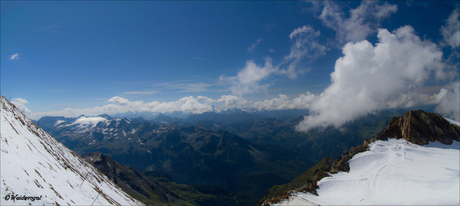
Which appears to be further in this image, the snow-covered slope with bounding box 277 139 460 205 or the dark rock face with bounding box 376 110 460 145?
the dark rock face with bounding box 376 110 460 145

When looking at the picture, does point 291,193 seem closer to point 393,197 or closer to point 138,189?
point 393,197

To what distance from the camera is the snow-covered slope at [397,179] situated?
36228 mm

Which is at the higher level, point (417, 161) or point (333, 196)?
point (417, 161)

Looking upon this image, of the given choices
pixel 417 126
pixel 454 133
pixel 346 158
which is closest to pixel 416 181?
pixel 346 158

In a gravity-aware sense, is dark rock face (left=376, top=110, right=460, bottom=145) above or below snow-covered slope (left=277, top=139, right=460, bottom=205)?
above

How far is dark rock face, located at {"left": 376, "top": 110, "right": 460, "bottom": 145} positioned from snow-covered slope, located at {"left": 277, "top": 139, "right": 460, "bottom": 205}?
8.79ft

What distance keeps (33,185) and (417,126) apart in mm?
108331

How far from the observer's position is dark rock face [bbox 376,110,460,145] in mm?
59550

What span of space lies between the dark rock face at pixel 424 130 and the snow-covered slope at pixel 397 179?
2678mm

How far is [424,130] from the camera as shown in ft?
201

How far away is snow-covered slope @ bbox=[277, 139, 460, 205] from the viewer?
36228 millimetres

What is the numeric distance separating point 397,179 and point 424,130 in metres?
39.4

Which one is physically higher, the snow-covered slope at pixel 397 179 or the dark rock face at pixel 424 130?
the dark rock face at pixel 424 130

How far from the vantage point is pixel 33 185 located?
47.8ft
